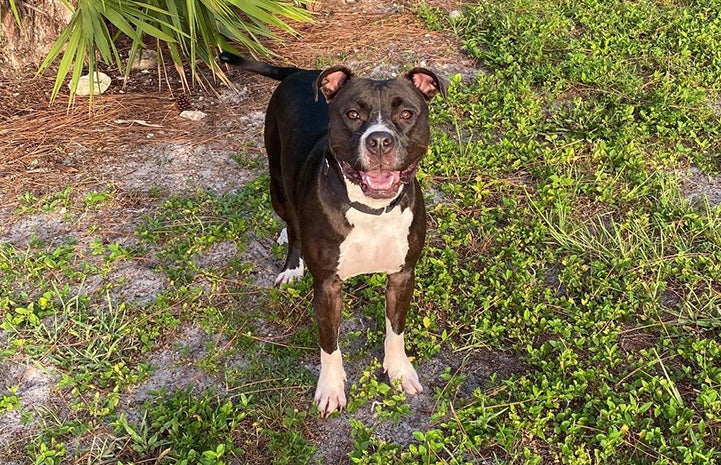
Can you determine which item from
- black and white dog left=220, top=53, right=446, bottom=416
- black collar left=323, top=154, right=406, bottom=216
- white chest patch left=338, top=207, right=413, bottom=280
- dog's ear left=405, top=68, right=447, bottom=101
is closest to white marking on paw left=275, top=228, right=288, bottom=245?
black and white dog left=220, top=53, right=446, bottom=416

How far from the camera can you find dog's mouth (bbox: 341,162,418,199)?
2.71 m

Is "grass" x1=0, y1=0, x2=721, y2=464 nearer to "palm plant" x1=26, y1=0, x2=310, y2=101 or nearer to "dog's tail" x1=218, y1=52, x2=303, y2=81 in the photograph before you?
"dog's tail" x1=218, y1=52, x2=303, y2=81

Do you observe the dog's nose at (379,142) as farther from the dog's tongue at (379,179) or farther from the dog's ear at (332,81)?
the dog's ear at (332,81)

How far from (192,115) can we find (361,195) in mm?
3235

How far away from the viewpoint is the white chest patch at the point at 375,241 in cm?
290

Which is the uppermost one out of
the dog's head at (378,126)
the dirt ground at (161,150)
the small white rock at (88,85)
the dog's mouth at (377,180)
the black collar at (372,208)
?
the dog's head at (378,126)

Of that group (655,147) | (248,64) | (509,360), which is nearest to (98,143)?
(248,64)

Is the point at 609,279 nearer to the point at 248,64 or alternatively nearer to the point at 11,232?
the point at 248,64

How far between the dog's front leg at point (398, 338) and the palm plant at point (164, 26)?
2798 millimetres

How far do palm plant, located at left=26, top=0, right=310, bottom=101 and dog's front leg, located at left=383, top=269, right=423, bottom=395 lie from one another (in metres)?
2.80

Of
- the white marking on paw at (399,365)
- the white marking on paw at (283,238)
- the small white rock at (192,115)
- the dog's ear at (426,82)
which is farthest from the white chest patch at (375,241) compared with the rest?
the small white rock at (192,115)

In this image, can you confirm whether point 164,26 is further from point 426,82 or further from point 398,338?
point 398,338

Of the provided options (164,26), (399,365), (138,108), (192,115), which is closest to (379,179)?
(399,365)

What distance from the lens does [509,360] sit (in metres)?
3.49
